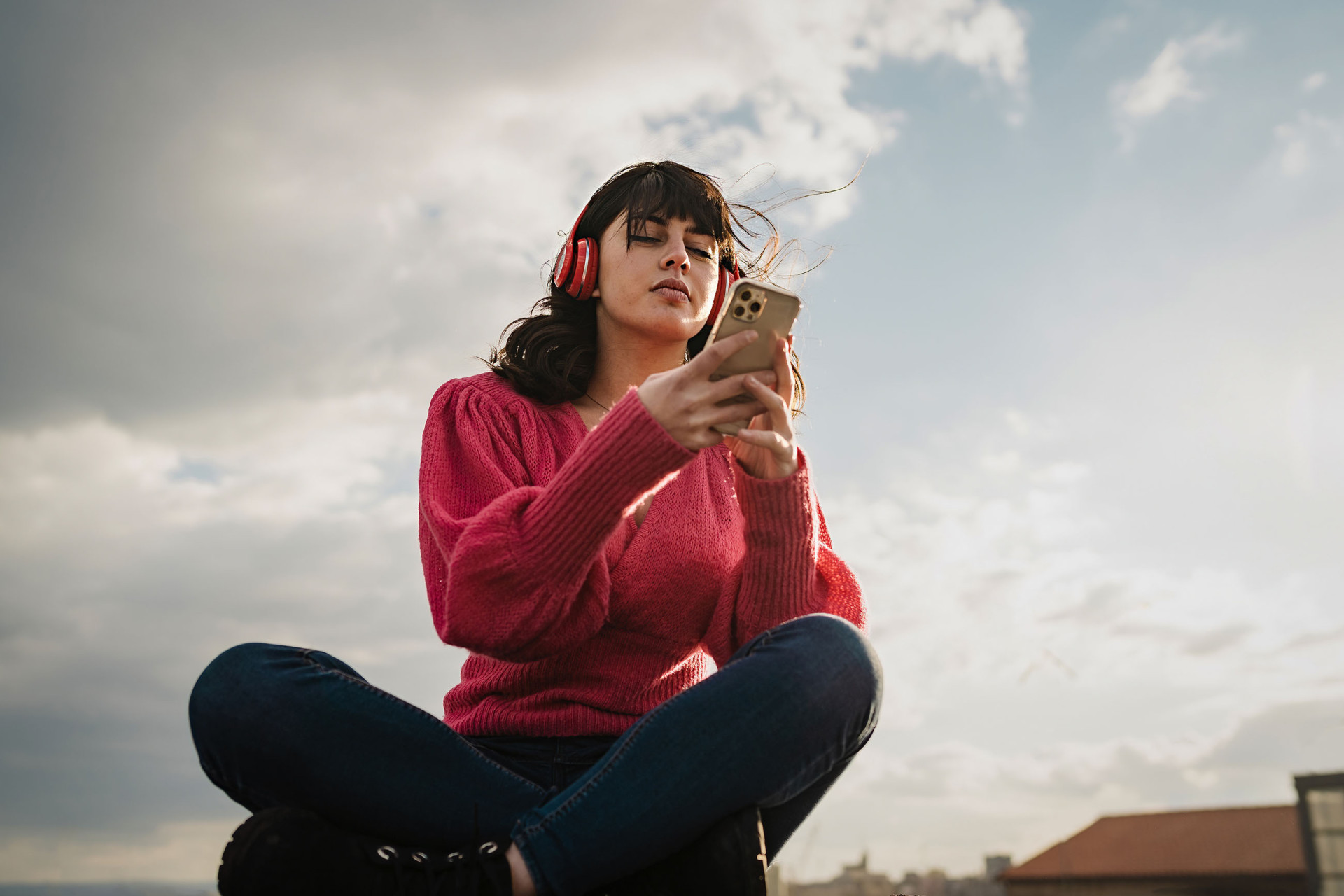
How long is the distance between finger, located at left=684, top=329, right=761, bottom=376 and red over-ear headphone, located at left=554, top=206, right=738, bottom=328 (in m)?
0.88

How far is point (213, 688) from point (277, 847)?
37 centimetres

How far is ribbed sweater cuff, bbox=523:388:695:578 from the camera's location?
5.73 ft

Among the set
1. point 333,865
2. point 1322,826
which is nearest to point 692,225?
point 333,865

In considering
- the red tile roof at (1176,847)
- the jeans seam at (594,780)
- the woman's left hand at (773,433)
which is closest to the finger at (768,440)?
the woman's left hand at (773,433)

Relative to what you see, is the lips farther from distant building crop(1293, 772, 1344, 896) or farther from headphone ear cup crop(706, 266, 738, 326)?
distant building crop(1293, 772, 1344, 896)

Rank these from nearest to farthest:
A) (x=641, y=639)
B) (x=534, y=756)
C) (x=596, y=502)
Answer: (x=596, y=502) < (x=534, y=756) < (x=641, y=639)

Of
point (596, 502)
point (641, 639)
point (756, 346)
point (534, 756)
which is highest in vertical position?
point (756, 346)

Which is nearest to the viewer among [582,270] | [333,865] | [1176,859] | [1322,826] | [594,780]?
[333,865]

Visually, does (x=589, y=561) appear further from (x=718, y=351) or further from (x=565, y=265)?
(x=565, y=265)

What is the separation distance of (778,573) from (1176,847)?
21.9 metres

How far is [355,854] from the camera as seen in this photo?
1506mm

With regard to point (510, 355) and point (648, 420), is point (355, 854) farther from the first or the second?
point (510, 355)

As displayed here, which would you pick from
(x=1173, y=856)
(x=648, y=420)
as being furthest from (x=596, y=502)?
(x=1173, y=856)

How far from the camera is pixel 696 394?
180cm
